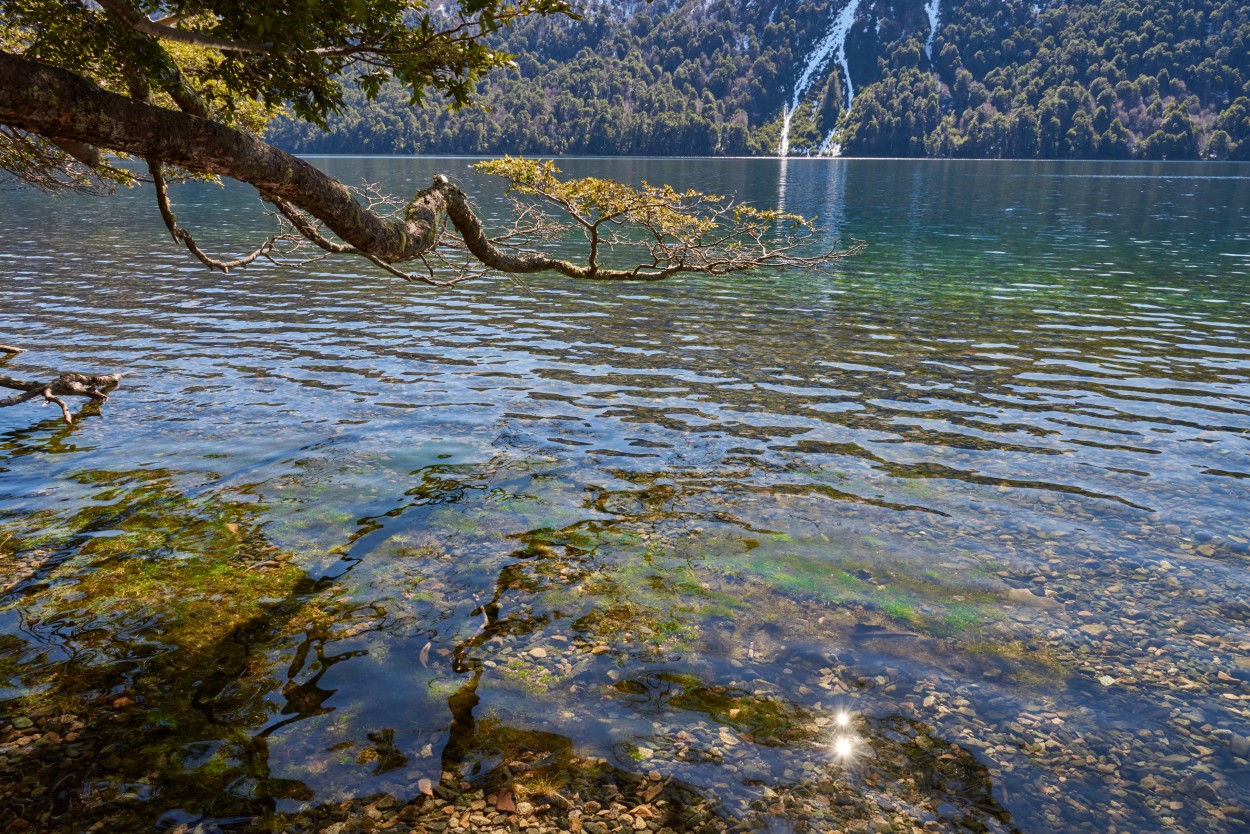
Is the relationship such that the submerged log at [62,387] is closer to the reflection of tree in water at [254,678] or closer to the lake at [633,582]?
the lake at [633,582]

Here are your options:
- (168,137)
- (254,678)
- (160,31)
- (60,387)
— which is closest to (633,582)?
(254,678)

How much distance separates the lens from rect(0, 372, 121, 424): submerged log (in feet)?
47.0

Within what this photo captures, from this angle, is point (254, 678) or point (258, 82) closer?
point (254, 678)

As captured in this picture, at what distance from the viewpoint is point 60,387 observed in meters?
15.8

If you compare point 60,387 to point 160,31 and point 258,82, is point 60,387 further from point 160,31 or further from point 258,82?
point 160,31

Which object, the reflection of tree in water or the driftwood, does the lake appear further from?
the driftwood

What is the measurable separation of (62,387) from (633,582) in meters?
12.7

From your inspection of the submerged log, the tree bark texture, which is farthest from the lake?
the tree bark texture

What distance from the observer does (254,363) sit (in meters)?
23.1

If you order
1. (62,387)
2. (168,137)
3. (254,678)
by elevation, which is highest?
(168,137)

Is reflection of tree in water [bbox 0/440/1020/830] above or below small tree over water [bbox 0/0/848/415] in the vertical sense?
below

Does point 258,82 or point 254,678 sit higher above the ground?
point 258,82

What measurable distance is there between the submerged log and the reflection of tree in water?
9.61 feet

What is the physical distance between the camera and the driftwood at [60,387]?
14328mm
